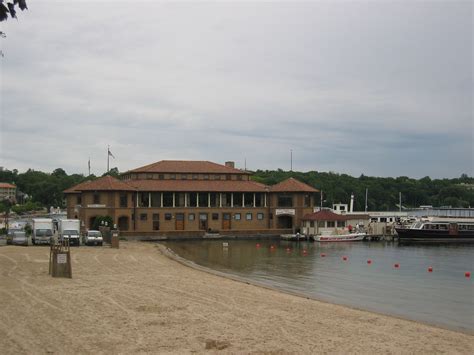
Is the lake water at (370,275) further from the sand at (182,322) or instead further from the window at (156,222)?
the window at (156,222)

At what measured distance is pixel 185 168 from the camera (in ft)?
311

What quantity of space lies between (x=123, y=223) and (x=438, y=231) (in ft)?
155

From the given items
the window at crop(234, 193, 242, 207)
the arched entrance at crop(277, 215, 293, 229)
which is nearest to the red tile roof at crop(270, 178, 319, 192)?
the arched entrance at crop(277, 215, 293, 229)

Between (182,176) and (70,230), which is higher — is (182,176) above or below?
above

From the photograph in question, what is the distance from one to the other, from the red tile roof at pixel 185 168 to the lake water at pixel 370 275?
75.5ft

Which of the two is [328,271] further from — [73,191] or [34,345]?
[73,191]

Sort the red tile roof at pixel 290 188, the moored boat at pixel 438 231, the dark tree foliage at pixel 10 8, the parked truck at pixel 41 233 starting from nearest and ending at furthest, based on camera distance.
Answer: the dark tree foliage at pixel 10 8 → the parked truck at pixel 41 233 → the moored boat at pixel 438 231 → the red tile roof at pixel 290 188

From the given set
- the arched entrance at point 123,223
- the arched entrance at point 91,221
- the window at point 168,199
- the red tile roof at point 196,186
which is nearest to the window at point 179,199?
the window at point 168,199

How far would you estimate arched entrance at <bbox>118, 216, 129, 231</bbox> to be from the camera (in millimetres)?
85938

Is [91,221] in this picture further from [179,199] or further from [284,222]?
[284,222]

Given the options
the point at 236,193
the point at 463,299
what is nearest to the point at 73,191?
the point at 236,193

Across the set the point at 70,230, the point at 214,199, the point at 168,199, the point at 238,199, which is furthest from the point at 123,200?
the point at 70,230

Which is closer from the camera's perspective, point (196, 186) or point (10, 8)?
point (10, 8)

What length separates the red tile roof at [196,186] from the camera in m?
88.2
